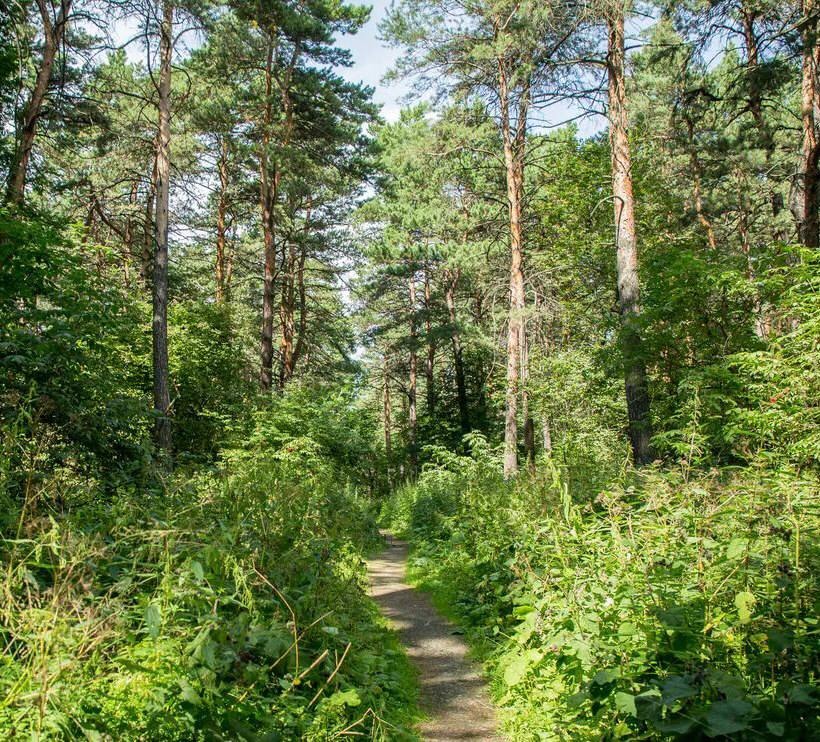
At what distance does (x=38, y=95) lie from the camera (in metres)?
9.05

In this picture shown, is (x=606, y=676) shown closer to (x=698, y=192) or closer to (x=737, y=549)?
(x=737, y=549)

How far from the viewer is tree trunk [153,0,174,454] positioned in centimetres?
1046

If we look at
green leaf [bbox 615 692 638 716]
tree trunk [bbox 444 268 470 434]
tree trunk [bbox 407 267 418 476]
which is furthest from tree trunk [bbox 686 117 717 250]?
green leaf [bbox 615 692 638 716]

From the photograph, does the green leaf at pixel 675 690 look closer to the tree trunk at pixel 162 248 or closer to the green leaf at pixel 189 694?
the green leaf at pixel 189 694

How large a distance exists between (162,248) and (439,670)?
9.41 meters

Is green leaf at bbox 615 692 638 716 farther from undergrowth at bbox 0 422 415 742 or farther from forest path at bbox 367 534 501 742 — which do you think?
forest path at bbox 367 534 501 742

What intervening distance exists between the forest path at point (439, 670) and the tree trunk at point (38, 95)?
882 cm

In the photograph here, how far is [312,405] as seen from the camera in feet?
48.3

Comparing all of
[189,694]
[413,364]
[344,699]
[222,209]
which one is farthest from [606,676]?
[413,364]

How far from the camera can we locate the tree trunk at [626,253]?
8.05 m

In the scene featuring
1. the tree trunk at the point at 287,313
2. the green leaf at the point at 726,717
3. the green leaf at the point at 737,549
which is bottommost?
the green leaf at the point at 726,717

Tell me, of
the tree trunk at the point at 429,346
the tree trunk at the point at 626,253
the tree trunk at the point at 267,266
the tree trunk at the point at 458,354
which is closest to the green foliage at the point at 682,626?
the tree trunk at the point at 626,253

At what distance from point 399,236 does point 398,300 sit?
613 cm

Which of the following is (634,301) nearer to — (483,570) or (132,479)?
(483,570)
